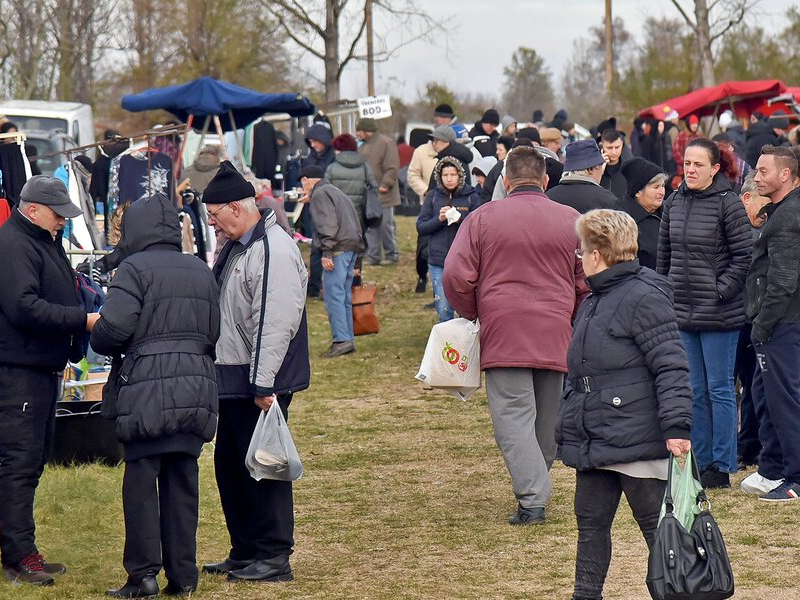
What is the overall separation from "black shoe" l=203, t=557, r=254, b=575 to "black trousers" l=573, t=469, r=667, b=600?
1.97m

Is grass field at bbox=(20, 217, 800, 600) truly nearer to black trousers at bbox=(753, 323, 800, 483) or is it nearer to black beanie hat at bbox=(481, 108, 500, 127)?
black trousers at bbox=(753, 323, 800, 483)

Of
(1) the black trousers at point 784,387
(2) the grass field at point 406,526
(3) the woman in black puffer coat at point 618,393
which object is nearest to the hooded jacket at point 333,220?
(2) the grass field at point 406,526

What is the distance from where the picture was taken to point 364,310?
Answer: 13.8 meters

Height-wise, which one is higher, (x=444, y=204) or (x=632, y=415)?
(x=444, y=204)

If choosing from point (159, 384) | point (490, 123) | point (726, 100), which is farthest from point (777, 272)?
point (726, 100)

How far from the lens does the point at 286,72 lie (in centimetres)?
4053

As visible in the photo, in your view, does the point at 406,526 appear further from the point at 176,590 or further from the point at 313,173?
the point at 313,173

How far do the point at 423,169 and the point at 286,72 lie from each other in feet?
81.7

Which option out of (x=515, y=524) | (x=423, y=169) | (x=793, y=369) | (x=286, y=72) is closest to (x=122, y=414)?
(x=515, y=524)

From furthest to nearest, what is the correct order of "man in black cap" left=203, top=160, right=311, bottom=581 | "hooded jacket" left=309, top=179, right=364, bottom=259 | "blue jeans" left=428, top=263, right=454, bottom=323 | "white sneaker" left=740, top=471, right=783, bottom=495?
"hooded jacket" left=309, top=179, right=364, bottom=259 → "blue jeans" left=428, top=263, right=454, bottom=323 → "white sneaker" left=740, top=471, right=783, bottom=495 → "man in black cap" left=203, top=160, right=311, bottom=581

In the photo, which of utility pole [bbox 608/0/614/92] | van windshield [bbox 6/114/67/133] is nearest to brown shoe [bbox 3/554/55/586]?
van windshield [bbox 6/114/67/133]

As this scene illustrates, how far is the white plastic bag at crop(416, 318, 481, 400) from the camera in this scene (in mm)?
7441

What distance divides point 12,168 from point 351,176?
6.07m

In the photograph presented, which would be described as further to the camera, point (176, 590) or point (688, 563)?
point (176, 590)
